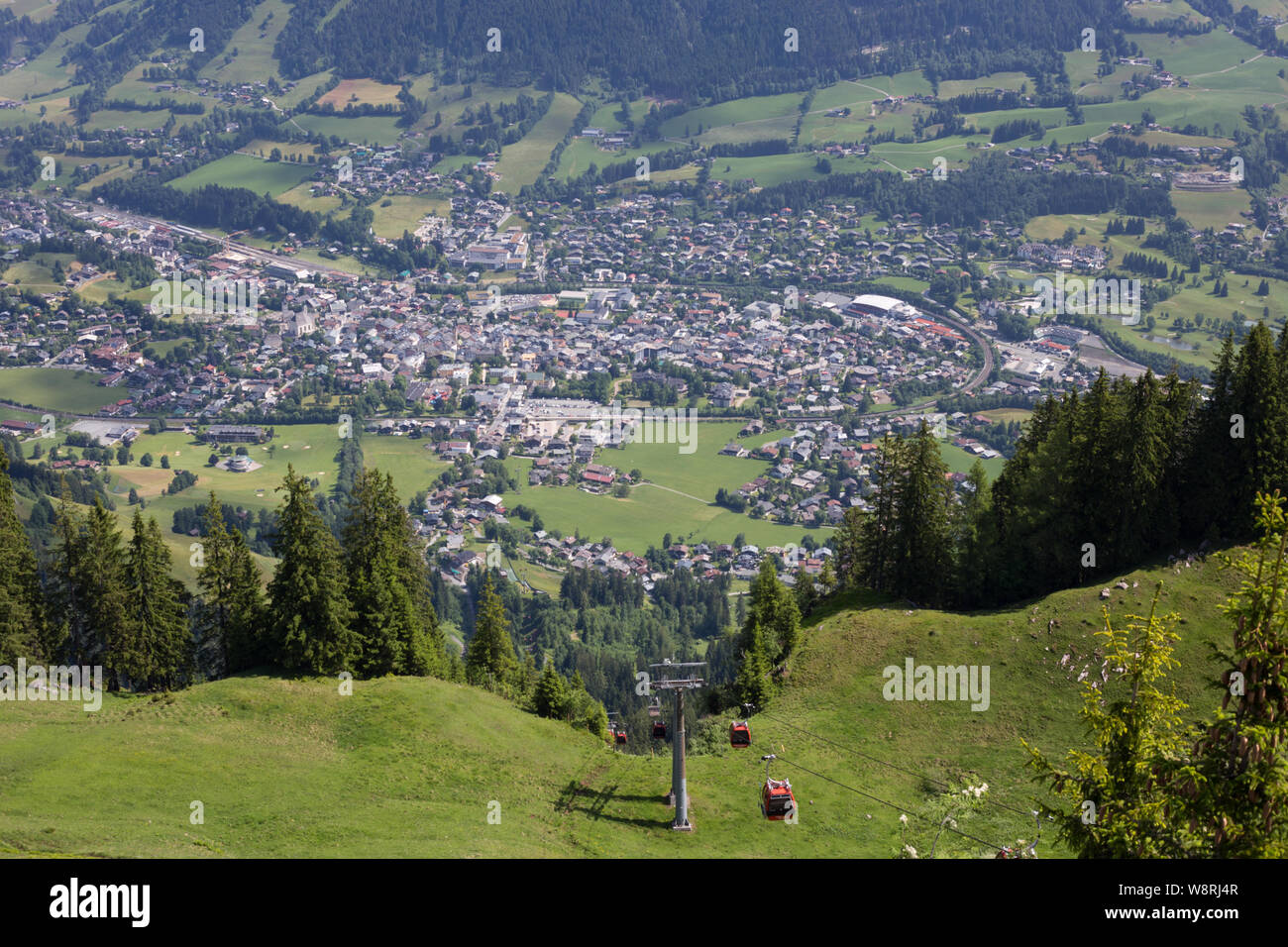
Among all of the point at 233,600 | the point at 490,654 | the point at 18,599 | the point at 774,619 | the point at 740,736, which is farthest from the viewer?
the point at 490,654

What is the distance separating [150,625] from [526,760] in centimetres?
2671

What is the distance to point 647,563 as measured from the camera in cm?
15400

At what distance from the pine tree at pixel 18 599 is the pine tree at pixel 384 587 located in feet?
60.0

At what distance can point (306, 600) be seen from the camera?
6169 centimetres

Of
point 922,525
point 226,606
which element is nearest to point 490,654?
point 226,606

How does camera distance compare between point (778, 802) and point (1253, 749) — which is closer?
point (1253, 749)

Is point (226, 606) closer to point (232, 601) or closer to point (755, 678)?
point (232, 601)

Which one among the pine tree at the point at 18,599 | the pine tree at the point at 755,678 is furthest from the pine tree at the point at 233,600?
the pine tree at the point at 755,678

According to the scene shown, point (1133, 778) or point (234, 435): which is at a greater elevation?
point (1133, 778)

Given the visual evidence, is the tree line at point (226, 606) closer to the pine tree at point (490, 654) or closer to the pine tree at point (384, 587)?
the pine tree at point (384, 587)

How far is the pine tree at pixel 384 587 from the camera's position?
215ft

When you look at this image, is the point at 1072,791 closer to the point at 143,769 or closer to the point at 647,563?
the point at 143,769
